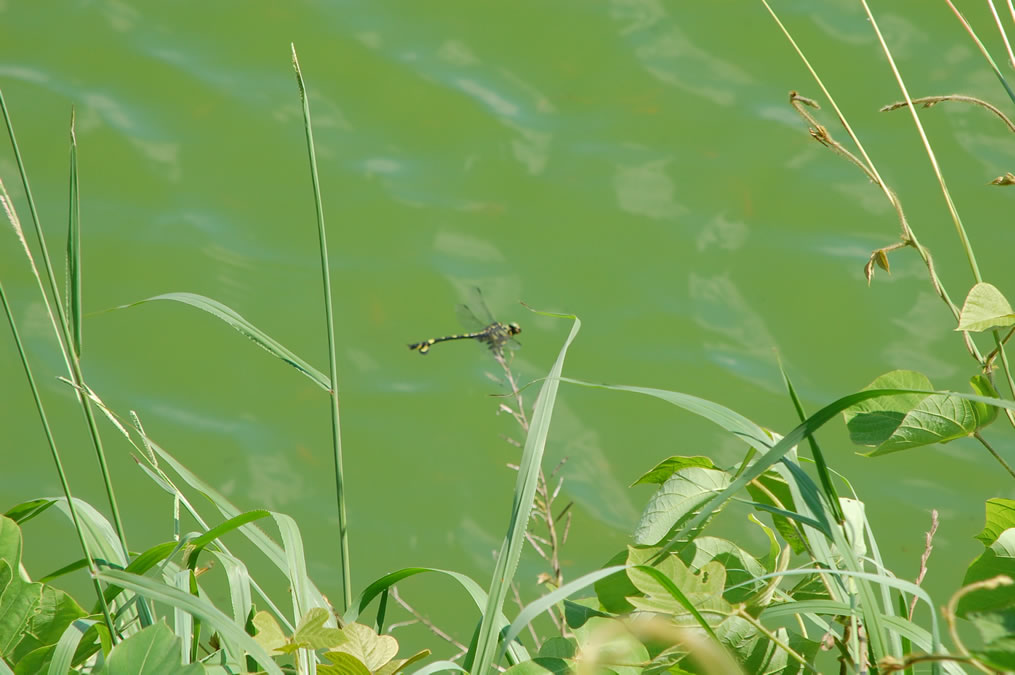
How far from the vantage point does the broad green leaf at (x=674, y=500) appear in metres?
1.10

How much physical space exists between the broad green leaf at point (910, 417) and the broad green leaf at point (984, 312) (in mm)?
90

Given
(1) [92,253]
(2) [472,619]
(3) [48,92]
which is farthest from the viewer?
(3) [48,92]

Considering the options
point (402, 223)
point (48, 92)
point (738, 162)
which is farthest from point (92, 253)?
point (738, 162)

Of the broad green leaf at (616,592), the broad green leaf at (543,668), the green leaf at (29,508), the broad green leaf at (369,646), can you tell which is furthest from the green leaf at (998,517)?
the green leaf at (29,508)

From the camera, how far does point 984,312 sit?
102 cm

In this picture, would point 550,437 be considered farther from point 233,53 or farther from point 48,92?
point 48,92

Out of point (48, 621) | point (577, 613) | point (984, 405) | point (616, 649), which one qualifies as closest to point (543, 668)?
point (616, 649)

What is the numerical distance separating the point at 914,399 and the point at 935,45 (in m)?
3.27

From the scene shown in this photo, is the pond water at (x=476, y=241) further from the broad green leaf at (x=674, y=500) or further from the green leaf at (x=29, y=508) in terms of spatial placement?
the broad green leaf at (x=674, y=500)

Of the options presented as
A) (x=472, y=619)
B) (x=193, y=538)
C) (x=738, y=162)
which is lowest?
(x=472, y=619)

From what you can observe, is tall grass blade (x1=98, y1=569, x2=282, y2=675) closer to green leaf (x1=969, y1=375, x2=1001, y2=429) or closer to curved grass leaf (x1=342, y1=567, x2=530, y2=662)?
curved grass leaf (x1=342, y1=567, x2=530, y2=662)

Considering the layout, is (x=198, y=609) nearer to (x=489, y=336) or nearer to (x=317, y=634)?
(x=317, y=634)

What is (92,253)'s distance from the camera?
145 inches

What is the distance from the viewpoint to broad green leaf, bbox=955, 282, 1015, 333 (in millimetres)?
1002
